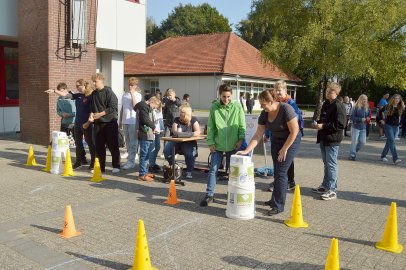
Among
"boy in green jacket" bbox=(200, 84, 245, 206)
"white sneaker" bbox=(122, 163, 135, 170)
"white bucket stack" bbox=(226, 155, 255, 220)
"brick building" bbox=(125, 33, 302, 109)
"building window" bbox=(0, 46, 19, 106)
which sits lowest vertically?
"white sneaker" bbox=(122, 163, 135, 170)

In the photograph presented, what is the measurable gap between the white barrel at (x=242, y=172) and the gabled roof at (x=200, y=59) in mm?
28511

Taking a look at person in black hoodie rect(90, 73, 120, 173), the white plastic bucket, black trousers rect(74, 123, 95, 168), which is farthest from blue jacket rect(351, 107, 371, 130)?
the white plastic bucket

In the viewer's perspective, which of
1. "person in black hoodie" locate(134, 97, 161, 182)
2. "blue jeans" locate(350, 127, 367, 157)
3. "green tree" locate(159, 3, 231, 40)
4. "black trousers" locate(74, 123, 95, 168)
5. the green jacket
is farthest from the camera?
"green tree" locate(159, 3, 231, 40)

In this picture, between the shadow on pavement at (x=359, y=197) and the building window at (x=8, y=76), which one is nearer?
the shadow on pavement at (x=359, y=197)

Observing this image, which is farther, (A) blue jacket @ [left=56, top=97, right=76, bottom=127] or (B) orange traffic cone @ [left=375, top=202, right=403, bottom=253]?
(A) blue jacket @ [left=56, top=97, right=76, bottom=127]

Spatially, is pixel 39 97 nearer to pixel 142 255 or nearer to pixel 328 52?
pixel 142 255

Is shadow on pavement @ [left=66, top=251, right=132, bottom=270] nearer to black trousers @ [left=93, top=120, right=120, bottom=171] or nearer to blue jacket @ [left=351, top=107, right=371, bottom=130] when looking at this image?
black trousers @ [left=93, top=120, right=120, bottom=171]

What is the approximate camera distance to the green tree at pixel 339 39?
20828 millimetres

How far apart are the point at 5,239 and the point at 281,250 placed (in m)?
3.31

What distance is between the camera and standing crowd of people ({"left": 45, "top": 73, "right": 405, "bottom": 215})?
6008 millimetres

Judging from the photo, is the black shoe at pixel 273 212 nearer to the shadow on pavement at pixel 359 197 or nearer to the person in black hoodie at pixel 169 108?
the shadow on pavement at pixel 359 197

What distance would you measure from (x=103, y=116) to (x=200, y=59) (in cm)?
2883

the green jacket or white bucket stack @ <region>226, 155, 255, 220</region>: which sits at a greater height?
the green jacket

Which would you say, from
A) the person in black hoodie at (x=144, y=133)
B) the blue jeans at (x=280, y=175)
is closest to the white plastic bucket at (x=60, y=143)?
the person in black hoodie at (x=144, y=133)
